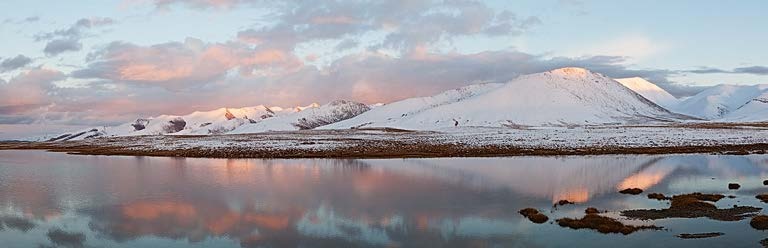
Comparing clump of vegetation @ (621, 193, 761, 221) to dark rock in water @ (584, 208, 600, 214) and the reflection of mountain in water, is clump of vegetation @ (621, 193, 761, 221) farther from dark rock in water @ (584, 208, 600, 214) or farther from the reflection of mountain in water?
the reflection of mountain in water

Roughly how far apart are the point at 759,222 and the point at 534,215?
8837mm

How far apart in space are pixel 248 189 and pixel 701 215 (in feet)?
84.2

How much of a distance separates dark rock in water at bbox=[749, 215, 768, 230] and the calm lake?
12.7 inches

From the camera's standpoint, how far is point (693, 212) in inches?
1098

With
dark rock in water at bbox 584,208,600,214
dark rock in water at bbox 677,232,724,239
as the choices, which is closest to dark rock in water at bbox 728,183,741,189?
dark rock in water at bbox 584,208,600,214

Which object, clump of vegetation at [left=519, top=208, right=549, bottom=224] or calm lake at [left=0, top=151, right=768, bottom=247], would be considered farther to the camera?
clump of vegetation at [left=519, top=208, right=549, bottom=224]

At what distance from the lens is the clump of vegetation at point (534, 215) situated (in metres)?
26.1

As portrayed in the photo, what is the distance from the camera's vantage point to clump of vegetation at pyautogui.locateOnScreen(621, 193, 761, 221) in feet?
87.8

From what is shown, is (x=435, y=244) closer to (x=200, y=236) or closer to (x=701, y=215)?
(x=200, y=236)

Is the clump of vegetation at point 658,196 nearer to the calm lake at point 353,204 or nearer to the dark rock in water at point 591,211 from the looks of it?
the calm lake at point 353,204

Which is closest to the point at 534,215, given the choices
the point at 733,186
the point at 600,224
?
the point at 600,224

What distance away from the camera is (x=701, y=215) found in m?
27.1

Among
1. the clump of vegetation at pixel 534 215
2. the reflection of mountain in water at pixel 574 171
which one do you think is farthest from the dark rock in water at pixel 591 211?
the reflection of mountain in water at pixel 574 171

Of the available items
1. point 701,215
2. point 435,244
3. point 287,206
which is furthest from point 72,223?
point 701,215
